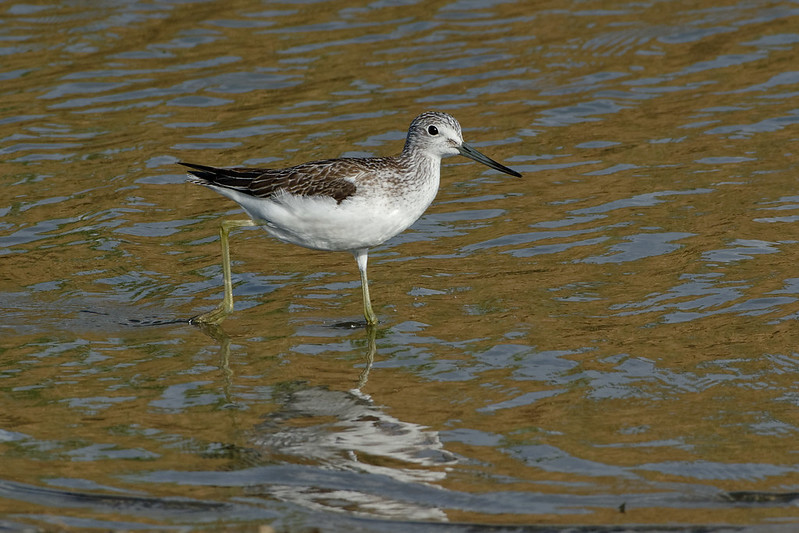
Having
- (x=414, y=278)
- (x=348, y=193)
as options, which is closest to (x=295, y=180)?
(x=348, y=193)

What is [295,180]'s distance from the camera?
33.3 ft

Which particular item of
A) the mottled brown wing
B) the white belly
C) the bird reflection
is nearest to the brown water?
the bird reflection

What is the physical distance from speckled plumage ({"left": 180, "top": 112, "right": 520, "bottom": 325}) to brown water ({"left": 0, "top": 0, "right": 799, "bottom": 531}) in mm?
821

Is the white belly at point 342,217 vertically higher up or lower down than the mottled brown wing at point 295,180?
lower down

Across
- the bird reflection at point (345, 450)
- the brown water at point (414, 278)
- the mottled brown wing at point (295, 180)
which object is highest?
the mottled brown wing at point (295, 180)

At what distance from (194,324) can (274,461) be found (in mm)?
3009

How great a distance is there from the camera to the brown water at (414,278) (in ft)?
24.0

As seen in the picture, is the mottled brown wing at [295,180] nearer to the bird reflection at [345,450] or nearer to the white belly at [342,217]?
the white belly at [342,217]

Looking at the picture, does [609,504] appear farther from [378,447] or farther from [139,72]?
[139,72]

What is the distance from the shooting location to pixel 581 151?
46.7ft

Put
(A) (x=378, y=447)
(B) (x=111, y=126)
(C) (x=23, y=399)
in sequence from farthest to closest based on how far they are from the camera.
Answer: (B) (x=111, y=126), (C) (x=23, y=399), (A) (x=378, y=447)

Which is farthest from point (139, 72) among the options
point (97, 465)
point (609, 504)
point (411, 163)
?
point (609, 504)

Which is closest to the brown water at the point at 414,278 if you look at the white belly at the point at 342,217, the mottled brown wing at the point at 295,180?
the white belly at the point at 342,217

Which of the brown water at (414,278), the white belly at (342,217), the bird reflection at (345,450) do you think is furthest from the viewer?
the white belly at (342,217)
